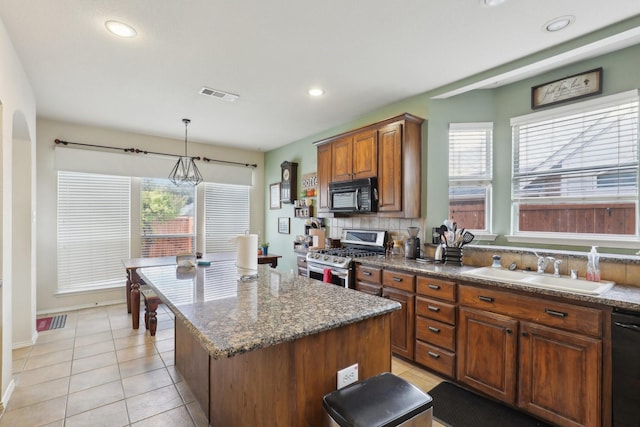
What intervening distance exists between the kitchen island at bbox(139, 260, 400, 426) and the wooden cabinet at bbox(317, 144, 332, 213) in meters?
2.32

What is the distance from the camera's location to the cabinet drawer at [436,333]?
244 cm

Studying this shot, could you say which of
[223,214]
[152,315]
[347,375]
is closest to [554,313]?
[347,375]

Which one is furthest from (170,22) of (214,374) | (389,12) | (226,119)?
(214,374)

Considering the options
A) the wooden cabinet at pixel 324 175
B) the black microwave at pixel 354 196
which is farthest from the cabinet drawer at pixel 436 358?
the wooden cabinet at pixel 324 175

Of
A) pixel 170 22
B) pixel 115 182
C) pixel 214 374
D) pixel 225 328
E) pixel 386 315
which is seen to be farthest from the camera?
pixel 115 182

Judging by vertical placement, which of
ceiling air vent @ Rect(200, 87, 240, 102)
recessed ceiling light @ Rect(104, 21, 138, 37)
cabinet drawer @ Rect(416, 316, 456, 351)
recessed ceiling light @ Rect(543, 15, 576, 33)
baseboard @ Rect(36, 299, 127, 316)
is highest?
recessed ceiling light @ Rect(543, 15, 576, 33)

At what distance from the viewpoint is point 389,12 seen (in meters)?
1.97

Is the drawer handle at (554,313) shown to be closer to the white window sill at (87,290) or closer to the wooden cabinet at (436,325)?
the wooden cabinet at (436,325)

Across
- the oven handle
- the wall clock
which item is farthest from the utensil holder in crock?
the wall clock

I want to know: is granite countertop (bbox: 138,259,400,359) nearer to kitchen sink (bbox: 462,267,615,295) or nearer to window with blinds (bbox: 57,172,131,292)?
kitchen sink (bbox: 462,267,615,295)

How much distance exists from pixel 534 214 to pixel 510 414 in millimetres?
1743

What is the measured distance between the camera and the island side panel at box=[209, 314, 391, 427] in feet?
4.00

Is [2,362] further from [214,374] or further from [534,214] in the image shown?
[534,214]

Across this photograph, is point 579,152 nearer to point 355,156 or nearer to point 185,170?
point 355,156
